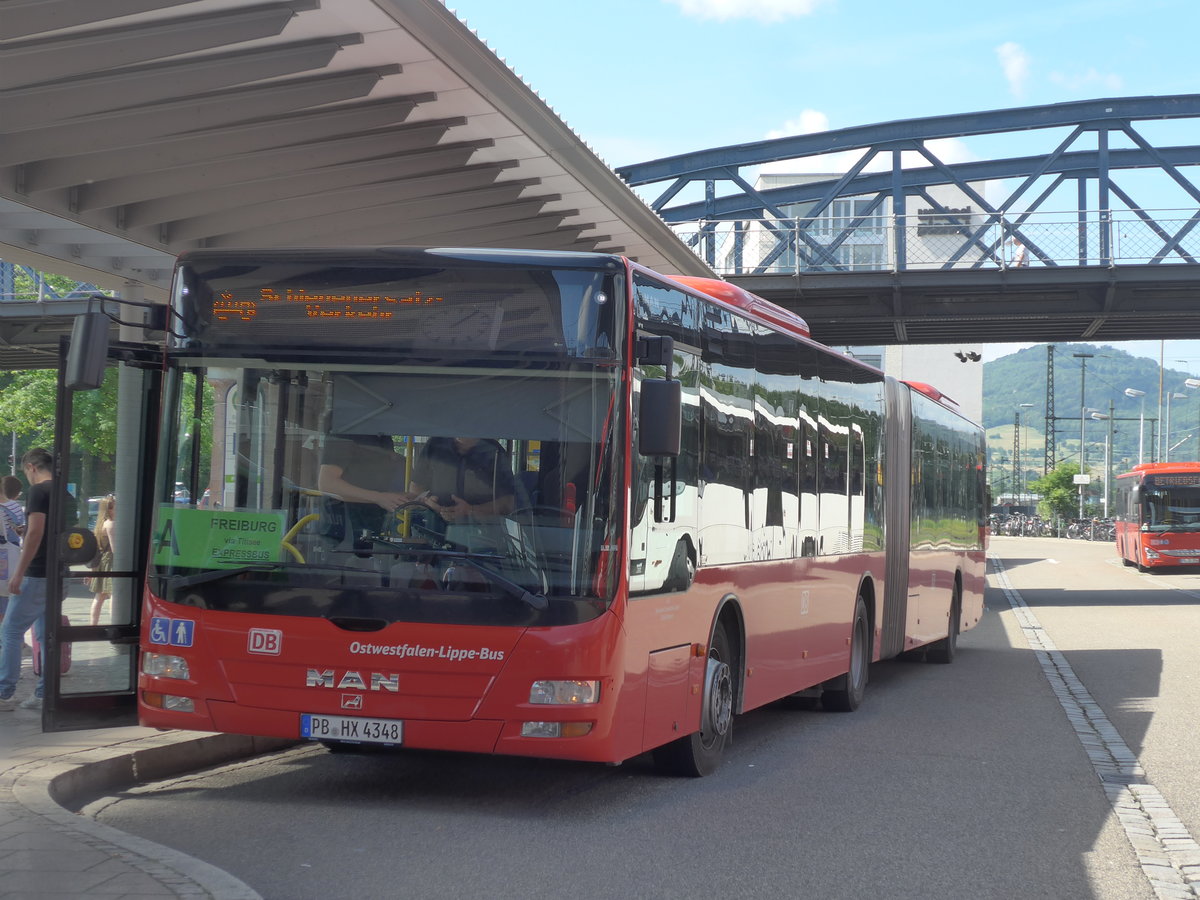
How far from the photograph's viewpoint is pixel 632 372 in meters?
7.71

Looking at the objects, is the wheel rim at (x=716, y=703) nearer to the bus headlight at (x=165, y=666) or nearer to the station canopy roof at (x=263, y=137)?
the bus headlight at (x=165, y=666)

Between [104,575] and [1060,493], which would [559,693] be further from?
[1060,493]

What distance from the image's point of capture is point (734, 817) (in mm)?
7742

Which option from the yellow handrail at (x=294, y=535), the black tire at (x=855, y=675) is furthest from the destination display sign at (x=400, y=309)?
the black tire at (x=855, y=675)

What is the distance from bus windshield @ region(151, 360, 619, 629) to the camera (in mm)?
7430

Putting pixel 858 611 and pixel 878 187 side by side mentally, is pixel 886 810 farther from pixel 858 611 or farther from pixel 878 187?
pixel 878 187

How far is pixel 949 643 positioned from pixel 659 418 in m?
11.7

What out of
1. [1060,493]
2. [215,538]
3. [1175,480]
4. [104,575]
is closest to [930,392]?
[104,575]

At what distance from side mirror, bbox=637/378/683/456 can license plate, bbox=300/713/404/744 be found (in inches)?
71.5

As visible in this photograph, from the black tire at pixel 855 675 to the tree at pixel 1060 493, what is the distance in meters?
91.6

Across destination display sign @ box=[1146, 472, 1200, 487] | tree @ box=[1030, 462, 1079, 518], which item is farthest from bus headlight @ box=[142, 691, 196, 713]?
tree @ box=[1030, 462, 1079, 518]

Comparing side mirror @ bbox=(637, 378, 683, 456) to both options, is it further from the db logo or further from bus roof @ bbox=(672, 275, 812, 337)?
the db logo

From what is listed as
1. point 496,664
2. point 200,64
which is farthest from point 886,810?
point 200,64

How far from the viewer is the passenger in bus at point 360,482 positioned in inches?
297
